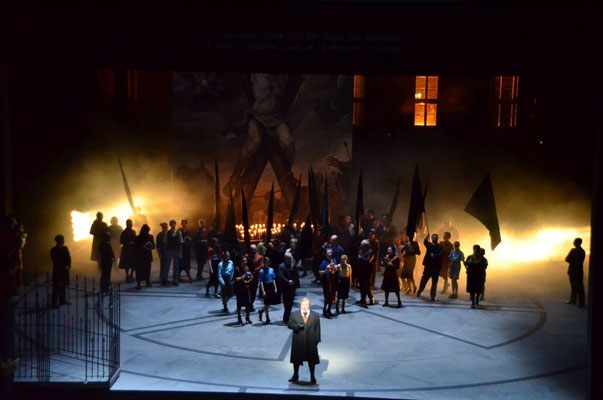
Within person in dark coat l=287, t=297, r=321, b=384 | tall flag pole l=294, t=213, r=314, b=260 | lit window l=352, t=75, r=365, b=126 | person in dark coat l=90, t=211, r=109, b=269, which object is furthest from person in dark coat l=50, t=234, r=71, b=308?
lit window l=352, t=75, r=365, b=126

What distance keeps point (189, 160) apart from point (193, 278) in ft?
16.3

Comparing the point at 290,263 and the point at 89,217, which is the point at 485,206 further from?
the point at 89,217

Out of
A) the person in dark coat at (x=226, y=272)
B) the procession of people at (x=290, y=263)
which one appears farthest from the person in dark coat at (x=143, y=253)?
the person in dark coat at (x=226, y=272)

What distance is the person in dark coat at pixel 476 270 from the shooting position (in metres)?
18.1

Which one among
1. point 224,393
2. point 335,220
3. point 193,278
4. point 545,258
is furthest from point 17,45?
point 545,258

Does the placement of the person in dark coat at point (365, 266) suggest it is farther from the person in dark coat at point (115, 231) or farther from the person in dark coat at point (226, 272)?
the person in dark coat at point (115, 231)

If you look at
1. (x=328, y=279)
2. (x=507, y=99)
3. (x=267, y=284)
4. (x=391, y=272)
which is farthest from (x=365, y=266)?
(x=507, y=99)

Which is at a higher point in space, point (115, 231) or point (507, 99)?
point (507, 99)

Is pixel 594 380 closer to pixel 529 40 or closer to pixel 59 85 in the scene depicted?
pixel 529 40

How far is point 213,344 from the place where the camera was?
50.1ft

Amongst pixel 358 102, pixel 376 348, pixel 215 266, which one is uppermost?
pixel 358 102

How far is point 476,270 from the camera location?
720 inches

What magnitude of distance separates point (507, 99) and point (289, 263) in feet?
39.7

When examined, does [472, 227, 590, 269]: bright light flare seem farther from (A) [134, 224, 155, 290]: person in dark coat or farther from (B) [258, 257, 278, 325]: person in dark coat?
(A) [134, 224, 155, 290]: person in dark coat
